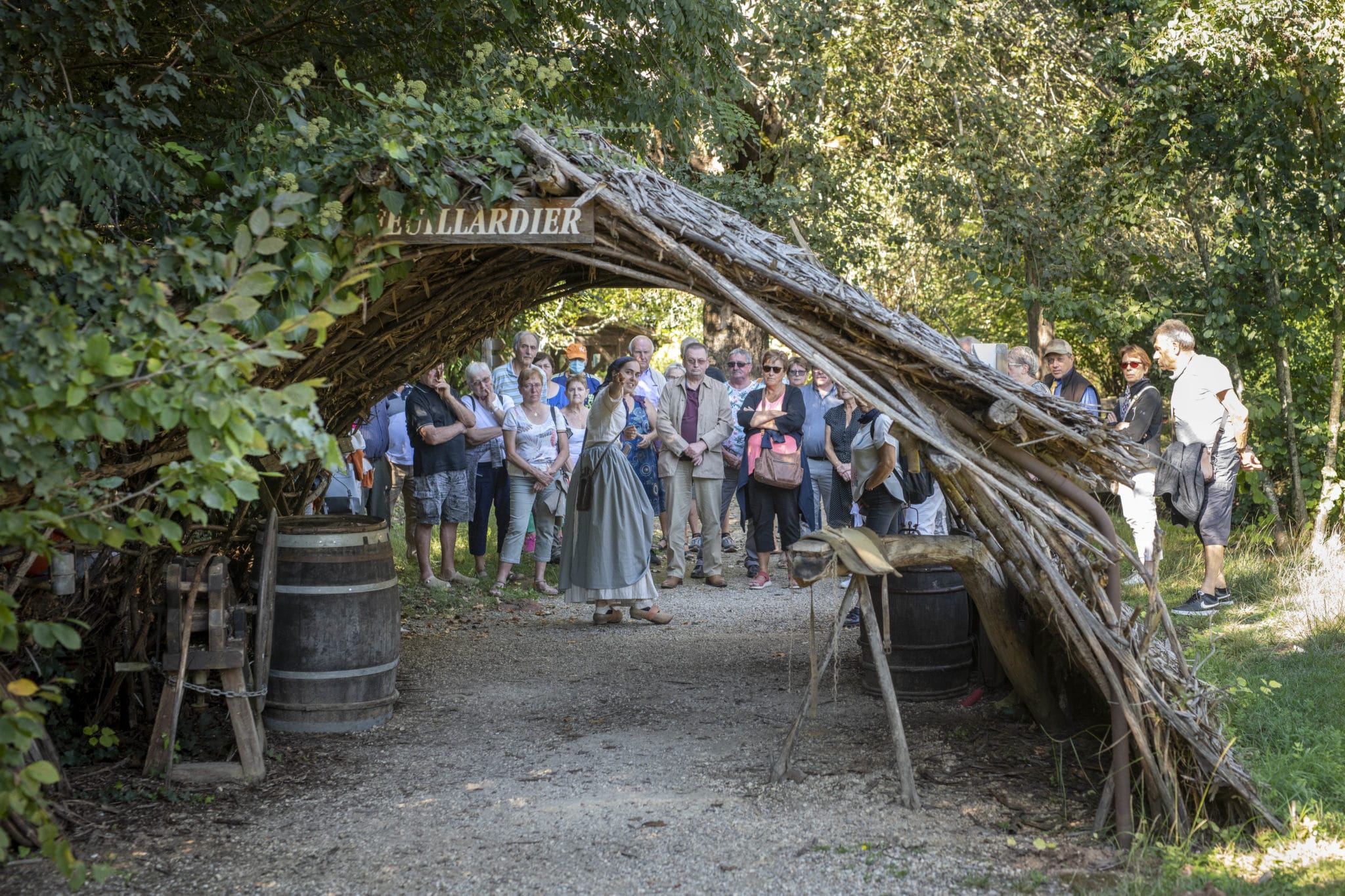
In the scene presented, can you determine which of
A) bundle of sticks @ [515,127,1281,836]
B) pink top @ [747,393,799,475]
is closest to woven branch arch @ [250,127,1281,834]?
bundle of sticks @ [515,127,1281,836]

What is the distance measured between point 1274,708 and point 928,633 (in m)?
1.74

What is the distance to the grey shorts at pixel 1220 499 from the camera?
7879 millimetres

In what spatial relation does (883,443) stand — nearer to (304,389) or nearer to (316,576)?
(316,576)

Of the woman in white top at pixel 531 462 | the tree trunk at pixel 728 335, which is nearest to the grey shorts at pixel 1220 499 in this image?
the woman in white top at pixel 531 462

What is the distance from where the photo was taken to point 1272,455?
9.98 m

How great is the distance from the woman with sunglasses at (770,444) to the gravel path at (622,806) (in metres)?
2.82

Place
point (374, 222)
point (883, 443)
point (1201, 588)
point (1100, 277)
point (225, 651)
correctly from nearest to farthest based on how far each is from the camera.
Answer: point (374, 222)
point (225, 651)
point (883, 443)
point (1201, 588)
point (1100, 277)

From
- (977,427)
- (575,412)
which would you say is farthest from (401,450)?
(977,427)

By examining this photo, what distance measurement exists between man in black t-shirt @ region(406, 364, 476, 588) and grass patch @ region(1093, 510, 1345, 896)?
5287mm

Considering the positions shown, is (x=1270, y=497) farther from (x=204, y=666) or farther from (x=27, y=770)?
(x=27, y=770)

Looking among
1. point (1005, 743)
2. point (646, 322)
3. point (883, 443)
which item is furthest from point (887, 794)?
point (646, 322)

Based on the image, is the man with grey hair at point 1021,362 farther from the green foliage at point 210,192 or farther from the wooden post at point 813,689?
the wooden post at point 813,689

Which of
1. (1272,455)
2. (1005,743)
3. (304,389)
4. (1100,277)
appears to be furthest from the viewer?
(1100,277)

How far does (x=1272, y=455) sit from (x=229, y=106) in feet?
28.9
